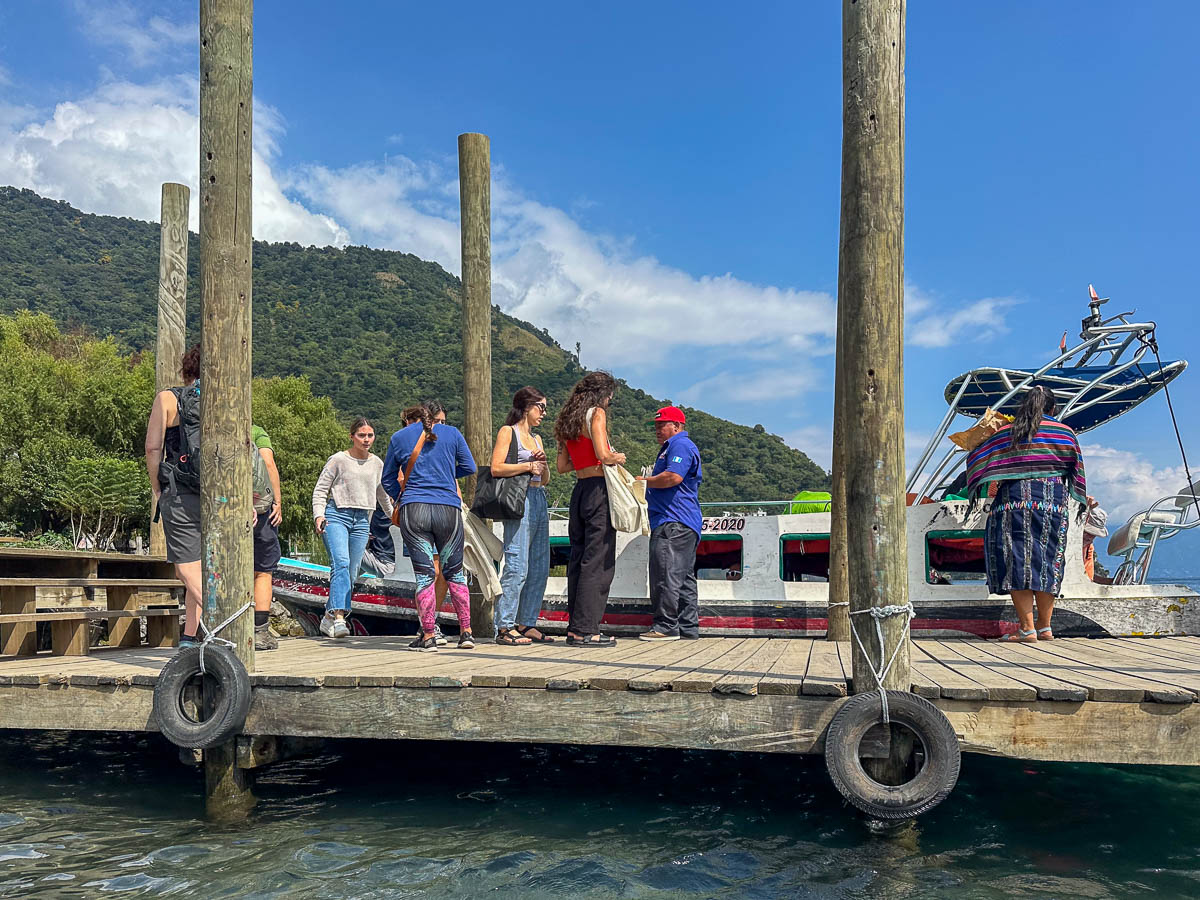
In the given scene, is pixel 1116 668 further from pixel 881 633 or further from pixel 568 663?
pixel 568 663

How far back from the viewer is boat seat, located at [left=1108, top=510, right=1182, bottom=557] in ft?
33.4

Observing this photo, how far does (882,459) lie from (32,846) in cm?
440

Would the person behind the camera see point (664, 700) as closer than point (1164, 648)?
Yes

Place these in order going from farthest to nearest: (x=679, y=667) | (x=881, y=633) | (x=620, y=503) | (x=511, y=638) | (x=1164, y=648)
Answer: (x=511, y=638) → (x=620, y=503) → (x=1164, y=648) → (x=679, y=667) → (x=881, y=633)

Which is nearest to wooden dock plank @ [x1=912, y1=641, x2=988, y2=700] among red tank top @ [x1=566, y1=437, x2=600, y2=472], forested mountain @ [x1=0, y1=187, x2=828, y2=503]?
red tank top @ [x1=566, y1=437, x2=600, y2=472]

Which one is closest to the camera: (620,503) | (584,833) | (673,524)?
(584,833)

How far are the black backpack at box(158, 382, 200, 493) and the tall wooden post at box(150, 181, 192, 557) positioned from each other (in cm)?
432

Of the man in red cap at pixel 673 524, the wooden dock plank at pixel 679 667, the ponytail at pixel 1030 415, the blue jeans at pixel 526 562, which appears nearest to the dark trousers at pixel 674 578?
the man in red cap at pixel 673 524

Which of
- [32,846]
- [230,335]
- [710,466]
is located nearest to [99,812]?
[32,846]

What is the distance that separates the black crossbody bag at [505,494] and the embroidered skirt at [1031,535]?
3.51m

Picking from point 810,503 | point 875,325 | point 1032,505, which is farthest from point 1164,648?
point 810,503

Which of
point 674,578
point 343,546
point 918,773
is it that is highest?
point 343,546

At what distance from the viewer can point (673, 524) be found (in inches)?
282

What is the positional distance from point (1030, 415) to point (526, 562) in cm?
383
